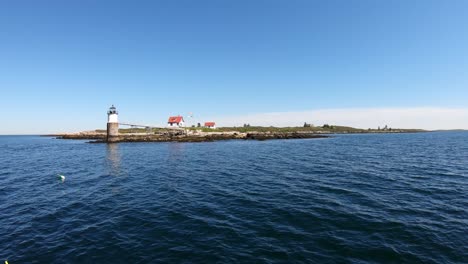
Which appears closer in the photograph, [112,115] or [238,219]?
[238,219]

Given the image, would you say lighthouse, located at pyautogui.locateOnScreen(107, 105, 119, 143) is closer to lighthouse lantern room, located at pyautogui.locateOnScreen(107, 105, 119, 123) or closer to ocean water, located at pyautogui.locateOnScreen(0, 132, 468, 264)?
lighthouse lantern room, located at pyautogui.locateOnScreen(107, 105, 119, 123)

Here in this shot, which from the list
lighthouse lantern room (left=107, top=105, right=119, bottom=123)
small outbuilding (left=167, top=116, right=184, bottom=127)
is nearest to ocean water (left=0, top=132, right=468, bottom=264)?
lighthouse lantern room (left=107, top=105, right=119, bottom=123)

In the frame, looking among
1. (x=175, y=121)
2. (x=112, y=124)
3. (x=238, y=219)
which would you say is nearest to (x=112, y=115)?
(x=112, y=124)

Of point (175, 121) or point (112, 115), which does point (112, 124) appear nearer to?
point (112, 115)

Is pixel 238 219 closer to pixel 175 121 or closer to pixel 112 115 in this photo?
pixel 112 115

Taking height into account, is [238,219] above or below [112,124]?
below

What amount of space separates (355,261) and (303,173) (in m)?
17.6

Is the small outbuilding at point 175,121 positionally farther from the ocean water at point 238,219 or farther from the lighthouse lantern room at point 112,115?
the ocean water at point 238,219

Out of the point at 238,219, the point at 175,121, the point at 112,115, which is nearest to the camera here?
the point at 238,219

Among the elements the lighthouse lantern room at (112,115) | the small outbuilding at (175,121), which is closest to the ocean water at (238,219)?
the lighthouse lantern room at (112,115)

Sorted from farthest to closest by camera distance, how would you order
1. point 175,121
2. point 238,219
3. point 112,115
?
point 175,121 → point 112,115 → point 238,219

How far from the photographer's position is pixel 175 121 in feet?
412

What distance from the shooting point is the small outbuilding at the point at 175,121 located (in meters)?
126

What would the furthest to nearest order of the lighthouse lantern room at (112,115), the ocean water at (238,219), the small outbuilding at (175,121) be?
1. the small outbuilding at (175,121)
2. the lighthouse lantern room at (112,115)
3. the ocean water at (238,219)
